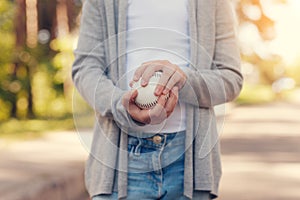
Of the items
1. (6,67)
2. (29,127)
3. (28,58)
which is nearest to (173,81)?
(29,127)

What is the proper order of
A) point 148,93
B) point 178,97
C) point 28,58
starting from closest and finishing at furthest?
point 148,93
point 178,97
point 28,58

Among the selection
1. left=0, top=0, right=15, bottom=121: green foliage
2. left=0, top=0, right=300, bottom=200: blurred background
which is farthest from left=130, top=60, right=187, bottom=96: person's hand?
left=0, top=0, right=15, bottom=121: green foliage

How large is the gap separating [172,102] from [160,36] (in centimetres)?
29

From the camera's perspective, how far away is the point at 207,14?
2.80 metres

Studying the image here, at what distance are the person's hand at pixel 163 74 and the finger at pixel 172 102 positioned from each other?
0.06ft

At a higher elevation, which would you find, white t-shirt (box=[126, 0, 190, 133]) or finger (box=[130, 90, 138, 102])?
white t-shirt (box=[126, 0, 190, 133])

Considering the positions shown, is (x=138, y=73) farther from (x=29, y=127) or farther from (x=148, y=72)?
(x=29, y=127)

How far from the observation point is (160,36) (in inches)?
106

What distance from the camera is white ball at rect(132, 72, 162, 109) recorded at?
7.93 ft

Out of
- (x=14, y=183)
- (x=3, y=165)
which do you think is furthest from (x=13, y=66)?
(x=14, y=183)

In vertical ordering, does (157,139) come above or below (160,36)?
below

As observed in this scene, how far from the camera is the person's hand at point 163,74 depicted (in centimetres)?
242

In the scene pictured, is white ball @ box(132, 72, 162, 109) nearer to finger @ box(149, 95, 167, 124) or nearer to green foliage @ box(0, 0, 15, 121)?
finger @ box(149, 95, 167, 124)

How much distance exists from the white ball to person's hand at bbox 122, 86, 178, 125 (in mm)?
11
